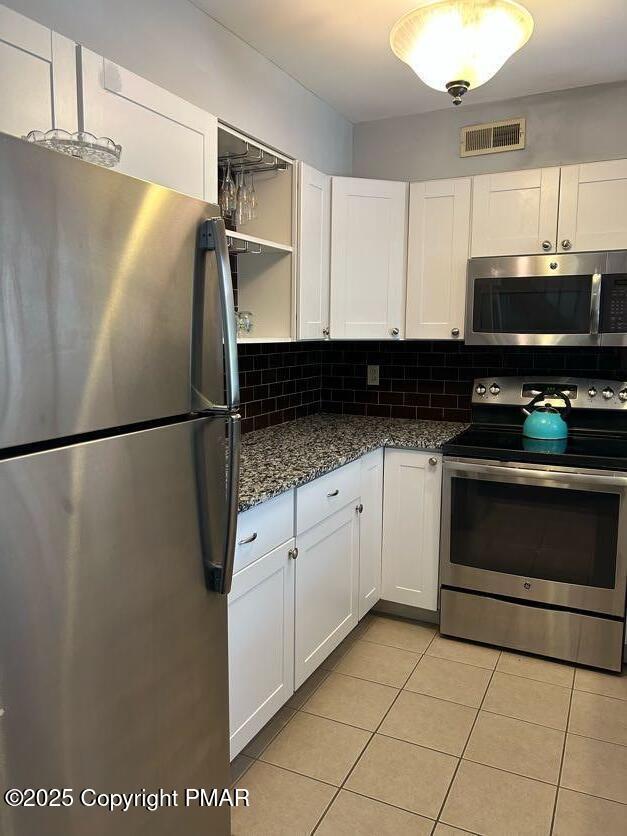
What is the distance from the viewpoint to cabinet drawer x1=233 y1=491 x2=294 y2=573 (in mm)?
1762

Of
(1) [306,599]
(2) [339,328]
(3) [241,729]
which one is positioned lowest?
(3) [241,729]

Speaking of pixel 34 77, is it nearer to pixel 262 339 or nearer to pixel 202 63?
pixel 202 63

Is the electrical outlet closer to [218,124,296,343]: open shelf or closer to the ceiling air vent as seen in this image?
[218,124,296,343]: open shelf

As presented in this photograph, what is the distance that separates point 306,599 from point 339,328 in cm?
131

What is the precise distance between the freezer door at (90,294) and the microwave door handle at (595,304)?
1951 mm

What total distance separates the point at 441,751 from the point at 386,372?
194cm

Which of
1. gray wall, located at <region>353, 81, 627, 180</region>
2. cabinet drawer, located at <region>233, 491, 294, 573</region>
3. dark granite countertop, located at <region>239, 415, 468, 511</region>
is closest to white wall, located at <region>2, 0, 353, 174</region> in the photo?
gray wall, located at <region>353, 81, 627, 180</region>

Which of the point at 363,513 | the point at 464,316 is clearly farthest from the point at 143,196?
the point at 464,316

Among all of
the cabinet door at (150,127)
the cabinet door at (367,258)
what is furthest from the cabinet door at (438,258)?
the cabinet door at (150,127)

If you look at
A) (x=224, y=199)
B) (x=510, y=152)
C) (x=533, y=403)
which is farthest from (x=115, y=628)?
(x=510, y=152)

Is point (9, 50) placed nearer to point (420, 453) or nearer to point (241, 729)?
point (241, 729)

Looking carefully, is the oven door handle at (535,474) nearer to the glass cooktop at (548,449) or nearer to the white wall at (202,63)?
the glass cooktop at (548,449)

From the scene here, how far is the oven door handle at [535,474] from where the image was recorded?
Answer: 2457 mm

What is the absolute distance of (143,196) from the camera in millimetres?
1143
